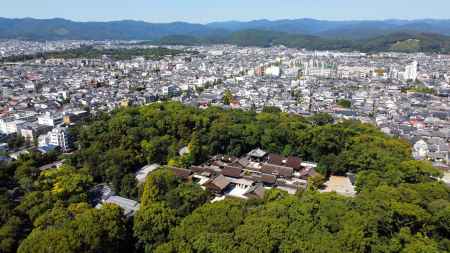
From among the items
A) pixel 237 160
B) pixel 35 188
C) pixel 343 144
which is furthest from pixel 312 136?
pixel 35 188

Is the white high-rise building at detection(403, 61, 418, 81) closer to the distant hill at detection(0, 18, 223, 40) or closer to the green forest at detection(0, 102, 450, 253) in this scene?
the green forest at detection(0, 102, 450, 253)

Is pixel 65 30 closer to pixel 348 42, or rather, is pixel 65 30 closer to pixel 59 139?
pixel 348 42

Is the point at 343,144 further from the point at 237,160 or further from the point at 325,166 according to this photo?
the point at 237,160

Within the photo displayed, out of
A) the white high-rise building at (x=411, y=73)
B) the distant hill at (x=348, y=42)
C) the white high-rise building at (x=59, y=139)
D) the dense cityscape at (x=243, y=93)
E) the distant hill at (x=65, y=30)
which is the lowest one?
the white high-rise building at (x=59, y=139)

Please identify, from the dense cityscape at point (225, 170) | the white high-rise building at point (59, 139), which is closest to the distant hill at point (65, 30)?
the dense cityscape at point (225, 170)

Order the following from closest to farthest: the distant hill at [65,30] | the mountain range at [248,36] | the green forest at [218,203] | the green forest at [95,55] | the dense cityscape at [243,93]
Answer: the green forest at [218,203] → the dense cityscape at [243,93] → the green forest at [95,55] → the mountain range at [248,36] → the distant hill at [65,30]

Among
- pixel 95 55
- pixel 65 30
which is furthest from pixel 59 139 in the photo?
pixel 65 30

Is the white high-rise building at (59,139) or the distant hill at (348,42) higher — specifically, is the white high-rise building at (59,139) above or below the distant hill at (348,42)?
below

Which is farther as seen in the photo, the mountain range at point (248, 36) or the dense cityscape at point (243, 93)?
the mountain range at point (248, 36)

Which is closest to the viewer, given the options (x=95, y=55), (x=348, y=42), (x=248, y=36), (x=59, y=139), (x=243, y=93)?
(x=59, y=139)

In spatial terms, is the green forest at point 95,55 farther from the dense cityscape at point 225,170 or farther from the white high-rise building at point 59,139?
the white high-rise building at point 59,139
